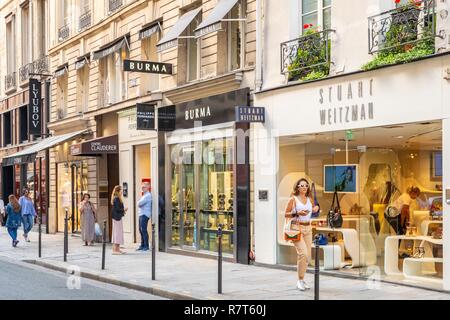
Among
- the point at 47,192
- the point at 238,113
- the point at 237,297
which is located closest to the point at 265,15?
the point at 238,113

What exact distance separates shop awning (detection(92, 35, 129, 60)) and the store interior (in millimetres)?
8575

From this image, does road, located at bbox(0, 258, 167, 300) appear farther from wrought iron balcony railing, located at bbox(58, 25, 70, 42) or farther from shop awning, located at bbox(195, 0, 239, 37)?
Answer: wrought iron balcony railing, located at bbox(58, 25, 70, 42)

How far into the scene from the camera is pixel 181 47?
17.6 m

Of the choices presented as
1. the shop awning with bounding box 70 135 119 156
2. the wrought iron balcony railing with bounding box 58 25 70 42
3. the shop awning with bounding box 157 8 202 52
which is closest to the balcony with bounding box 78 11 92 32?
the wrought iron balcony railing with bounding box 58 25 70 42

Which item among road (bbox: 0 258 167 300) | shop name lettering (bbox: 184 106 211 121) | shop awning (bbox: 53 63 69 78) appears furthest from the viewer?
shop awning (bbox: 53 63 69 78)

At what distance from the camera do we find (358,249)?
12547 mm

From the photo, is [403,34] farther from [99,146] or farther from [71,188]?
[71,188]

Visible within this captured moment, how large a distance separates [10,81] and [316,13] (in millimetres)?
23817

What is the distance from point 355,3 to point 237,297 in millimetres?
5657

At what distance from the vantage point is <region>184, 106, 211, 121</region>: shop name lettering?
634 inches

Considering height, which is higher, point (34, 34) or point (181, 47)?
point (34, 34)

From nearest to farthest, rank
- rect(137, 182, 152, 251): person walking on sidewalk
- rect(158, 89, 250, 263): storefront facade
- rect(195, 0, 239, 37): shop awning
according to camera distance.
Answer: rect(195, 0, 239, 37): shop awning, rect(158, 89, 250, 263): storefront facade, rect(137, 182, 152, 251): person walking on sidewalk

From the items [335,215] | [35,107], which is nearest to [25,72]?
[35,107]
